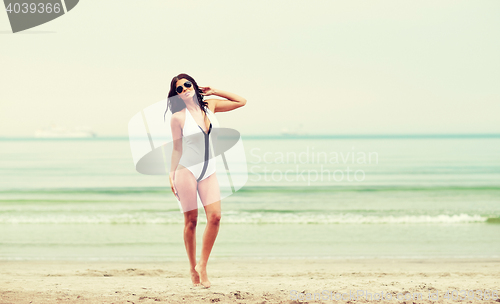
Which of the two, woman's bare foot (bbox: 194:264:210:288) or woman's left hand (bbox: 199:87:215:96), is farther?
woman's bare foot (bbox: 194:264:210:288)

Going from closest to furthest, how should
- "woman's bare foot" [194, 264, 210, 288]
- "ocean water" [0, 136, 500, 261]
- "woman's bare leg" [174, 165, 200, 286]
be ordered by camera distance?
"woman's bare leg" [174, 165, 200, 286], "woman's bare foot" [194, 264, 210, 288], "ocean water" [0, 136, 500, 261]

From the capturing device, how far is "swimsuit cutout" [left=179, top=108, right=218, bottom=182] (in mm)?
4082

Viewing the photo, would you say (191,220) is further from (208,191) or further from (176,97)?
(176,97)

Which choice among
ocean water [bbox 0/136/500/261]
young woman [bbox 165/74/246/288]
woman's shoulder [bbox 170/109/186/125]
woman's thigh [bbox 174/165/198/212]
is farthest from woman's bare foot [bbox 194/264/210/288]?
ocean water [bbox 0/136/500/261]

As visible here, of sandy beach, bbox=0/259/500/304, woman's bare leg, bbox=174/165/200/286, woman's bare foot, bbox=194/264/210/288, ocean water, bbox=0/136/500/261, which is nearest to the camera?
woman's bare leg, bbox=174/165/200/286

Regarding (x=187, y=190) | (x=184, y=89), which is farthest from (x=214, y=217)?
(x=184, y=89)

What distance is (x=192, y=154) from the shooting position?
13.4ft

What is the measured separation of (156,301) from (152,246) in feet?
13.5

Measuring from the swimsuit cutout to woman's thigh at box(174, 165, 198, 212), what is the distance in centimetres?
5

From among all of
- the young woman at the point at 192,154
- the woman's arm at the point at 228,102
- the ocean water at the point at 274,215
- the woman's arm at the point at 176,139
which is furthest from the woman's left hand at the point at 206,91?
the ocean water at the point at 274,215

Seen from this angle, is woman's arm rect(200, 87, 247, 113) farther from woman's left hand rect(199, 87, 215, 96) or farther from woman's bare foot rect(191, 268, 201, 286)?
woman's bare foot rect(191, 268, 201, 286)

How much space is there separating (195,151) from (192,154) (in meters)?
0.04

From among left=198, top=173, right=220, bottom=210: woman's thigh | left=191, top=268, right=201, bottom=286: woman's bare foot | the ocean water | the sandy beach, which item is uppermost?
left=198, top=173, right=220, bottom=210: woman's thigh

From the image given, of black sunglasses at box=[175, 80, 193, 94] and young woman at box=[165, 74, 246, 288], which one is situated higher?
black sunglasses at box=[175, 80, 193, 94]
